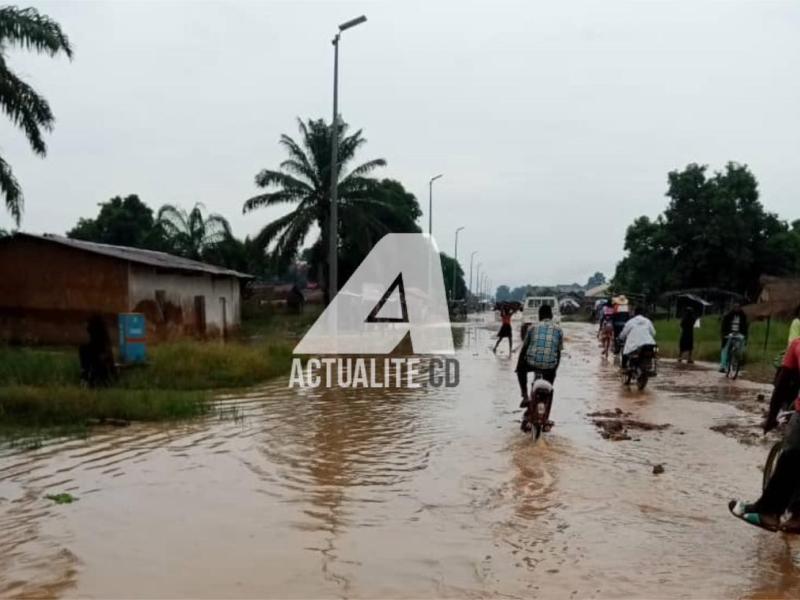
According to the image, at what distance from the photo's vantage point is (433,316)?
58.3 m

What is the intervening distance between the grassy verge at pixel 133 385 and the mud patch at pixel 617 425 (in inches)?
234

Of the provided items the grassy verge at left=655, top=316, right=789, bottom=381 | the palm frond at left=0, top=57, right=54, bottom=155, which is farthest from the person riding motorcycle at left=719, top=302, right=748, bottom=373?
the palm frond at left=0, top=57, right=54, bottom=155

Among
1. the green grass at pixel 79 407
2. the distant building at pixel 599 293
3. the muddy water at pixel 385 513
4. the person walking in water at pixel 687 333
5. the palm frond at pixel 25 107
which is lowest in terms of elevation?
the muddy water at pixel 385 513

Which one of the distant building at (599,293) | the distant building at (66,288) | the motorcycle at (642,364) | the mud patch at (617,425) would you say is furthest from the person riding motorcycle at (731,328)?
the distant building at (599,293)

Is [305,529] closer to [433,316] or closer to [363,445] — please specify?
[363,445]

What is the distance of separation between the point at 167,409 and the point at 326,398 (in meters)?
3.55

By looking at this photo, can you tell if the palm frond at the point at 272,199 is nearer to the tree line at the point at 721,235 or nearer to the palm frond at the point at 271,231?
the palm frond at the point at 271,231

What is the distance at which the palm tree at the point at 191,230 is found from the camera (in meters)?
42.5

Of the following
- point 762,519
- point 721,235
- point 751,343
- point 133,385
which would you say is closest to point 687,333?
point 751,343

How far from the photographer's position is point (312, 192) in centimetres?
3716

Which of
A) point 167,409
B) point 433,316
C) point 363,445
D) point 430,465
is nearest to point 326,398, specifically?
point 167,409

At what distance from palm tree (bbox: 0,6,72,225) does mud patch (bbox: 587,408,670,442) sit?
56.0ft

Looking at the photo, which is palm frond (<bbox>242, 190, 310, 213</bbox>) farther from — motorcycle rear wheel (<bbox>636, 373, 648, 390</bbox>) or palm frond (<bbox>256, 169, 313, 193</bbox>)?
motorcycle rear wheel (<bbox>636, 373, 648, 390</bbox>)

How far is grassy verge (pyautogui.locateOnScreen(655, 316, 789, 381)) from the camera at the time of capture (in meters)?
19.9
